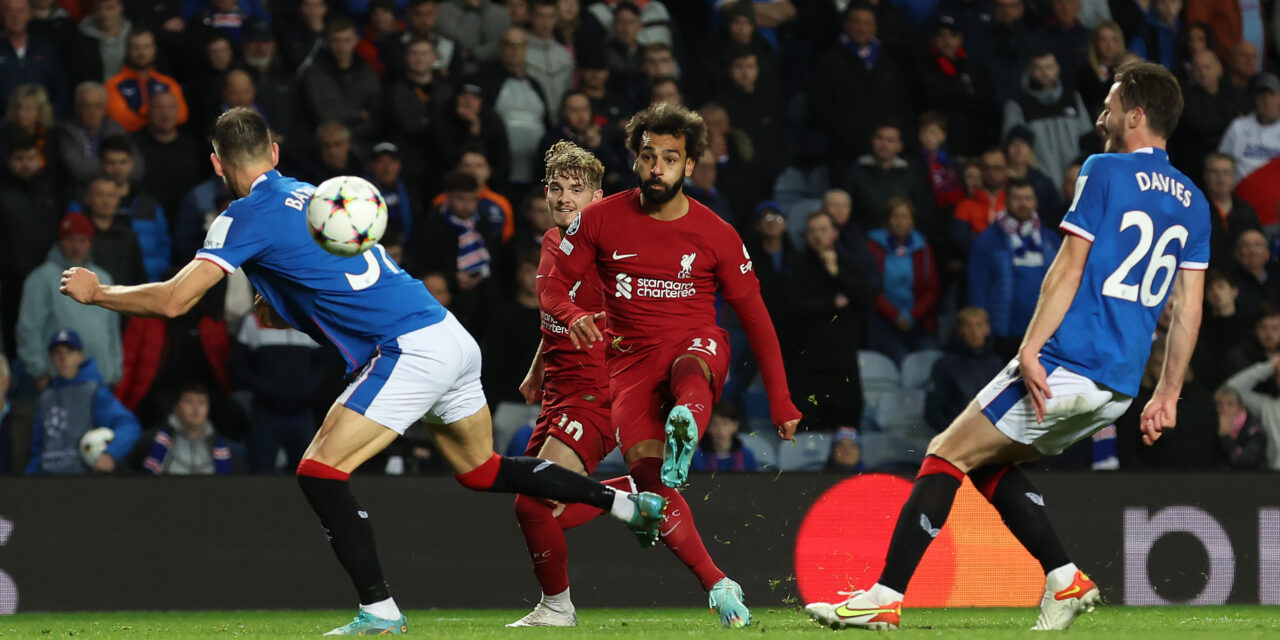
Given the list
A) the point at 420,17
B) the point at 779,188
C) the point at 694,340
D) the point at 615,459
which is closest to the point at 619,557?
the point at 615,459

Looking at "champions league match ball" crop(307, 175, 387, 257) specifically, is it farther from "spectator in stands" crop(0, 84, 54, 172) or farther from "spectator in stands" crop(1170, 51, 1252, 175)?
"spectator in stands" crop(1170, 51, 1252, 175)

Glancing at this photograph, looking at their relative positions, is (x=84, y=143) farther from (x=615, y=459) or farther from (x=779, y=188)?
(x=779, y=188)

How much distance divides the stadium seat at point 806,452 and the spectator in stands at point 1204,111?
442 centimetres

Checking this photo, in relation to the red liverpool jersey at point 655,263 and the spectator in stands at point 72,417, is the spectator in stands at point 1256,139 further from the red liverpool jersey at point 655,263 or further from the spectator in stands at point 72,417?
the spectator in stands at point 72,417

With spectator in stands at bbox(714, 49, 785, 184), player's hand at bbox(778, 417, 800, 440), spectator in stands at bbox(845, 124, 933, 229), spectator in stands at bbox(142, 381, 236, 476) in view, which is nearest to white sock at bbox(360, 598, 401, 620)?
player's hand at bbox(778, 417, 800, 440)

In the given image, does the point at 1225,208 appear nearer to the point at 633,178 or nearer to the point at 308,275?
the point at 633,178

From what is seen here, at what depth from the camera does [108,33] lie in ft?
37.0

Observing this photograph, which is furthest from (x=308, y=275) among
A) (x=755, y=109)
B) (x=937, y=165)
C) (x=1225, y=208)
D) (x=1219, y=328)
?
(x=1225, y=208)

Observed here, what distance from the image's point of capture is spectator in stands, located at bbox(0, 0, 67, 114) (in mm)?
10969

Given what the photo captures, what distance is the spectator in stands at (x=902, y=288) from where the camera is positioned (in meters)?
10.9

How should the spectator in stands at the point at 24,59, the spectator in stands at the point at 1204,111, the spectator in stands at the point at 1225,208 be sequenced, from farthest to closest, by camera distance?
the spectator in stands at the point at 1204,111 → the spectator in stands at the point at 1225,208 → the spectator in stands at the point at 24,59

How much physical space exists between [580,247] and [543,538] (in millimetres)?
1328

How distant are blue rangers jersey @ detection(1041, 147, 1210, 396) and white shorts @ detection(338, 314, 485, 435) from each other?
2.23 m

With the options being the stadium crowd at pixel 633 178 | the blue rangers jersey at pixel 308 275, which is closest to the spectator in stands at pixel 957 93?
the stadium crowd at pixel 633 178
